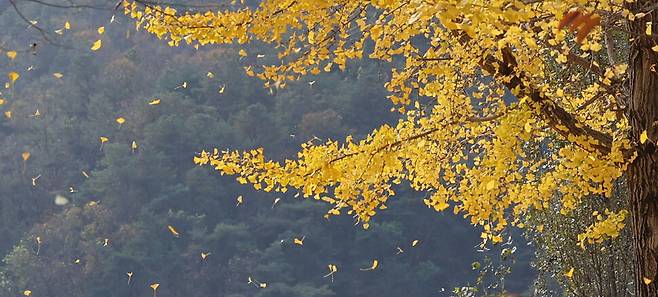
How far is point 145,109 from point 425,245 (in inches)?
365

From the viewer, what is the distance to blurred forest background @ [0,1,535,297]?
97.5ft

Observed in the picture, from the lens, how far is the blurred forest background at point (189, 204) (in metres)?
29.7

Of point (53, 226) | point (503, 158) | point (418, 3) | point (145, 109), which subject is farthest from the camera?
point (145, 109)

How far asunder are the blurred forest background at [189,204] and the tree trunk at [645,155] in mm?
24989

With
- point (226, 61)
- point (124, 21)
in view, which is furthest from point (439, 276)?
point (124, 21)

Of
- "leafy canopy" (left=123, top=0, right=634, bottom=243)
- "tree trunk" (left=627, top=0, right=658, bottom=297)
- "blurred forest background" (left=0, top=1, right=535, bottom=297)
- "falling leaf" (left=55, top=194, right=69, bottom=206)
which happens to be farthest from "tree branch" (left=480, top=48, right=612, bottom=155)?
"falling leaf" (left=55, top=194, right=69, bottom=206)

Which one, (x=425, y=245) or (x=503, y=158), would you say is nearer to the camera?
(x=503, y=158)

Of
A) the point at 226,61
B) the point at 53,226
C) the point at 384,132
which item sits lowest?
the point at 384,132

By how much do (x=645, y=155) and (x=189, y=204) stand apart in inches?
1086

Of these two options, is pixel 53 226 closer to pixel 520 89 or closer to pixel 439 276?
pixel 439 276

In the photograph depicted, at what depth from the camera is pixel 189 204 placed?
31188 mm

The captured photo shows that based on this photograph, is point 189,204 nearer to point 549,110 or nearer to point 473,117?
point 473,117

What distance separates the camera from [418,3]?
3.29 metres

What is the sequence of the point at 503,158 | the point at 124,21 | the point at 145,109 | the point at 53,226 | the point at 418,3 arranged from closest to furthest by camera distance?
the point at 418,3 → the point at 503,158 → the point at 53,226 → the point at 145,109 → the point at 124,21
